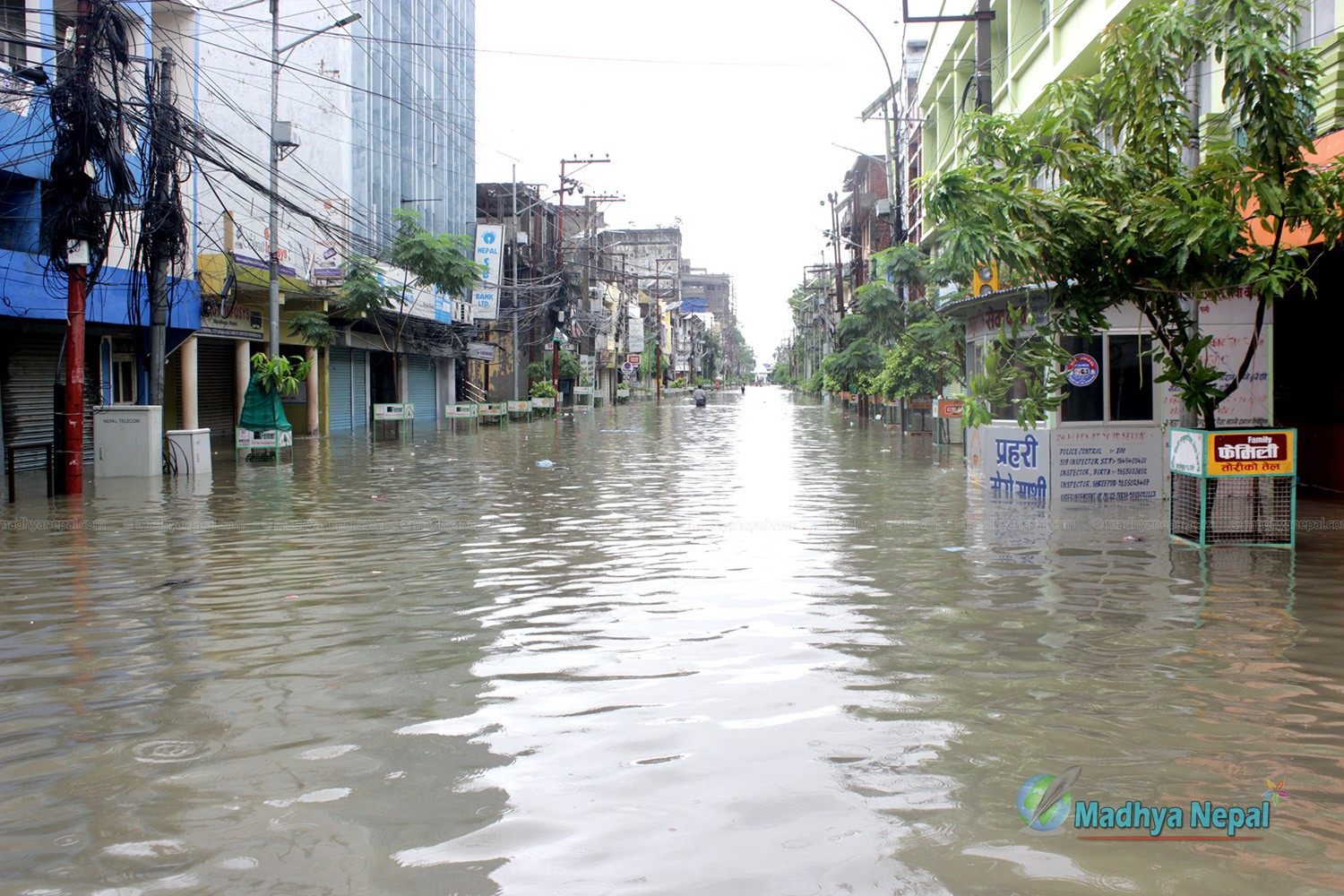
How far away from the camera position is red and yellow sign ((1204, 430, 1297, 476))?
11383 mm

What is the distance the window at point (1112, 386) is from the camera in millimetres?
16031

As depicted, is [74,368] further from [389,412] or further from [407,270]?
[407,270]

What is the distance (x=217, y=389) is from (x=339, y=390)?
8552mm

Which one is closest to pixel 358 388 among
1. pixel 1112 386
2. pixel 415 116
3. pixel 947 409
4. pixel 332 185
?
pixel 332 185

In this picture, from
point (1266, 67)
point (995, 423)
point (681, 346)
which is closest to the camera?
point (1266, 67)

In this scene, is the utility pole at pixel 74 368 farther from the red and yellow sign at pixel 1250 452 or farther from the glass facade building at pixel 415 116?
the glass facade building at pixel 415 116

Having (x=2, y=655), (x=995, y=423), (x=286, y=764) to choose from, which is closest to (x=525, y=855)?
(x=286, y=764)

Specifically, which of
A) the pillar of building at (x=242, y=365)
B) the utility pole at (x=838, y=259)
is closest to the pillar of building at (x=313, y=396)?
the pillar of building at (x=242, y=365)

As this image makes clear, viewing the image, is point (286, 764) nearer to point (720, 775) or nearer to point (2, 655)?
point (720, 775)

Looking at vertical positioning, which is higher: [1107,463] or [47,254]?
[47,254]

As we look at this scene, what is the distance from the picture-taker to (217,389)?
33.5 m

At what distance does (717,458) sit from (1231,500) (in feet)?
49.5

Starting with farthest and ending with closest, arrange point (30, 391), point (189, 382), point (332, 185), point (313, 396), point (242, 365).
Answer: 1. point (332, 185)
2. point (313, 396)
3. point (242, 365)
4. point (189, 382)
5. point (30, 391)

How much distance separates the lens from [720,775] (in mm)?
5109
